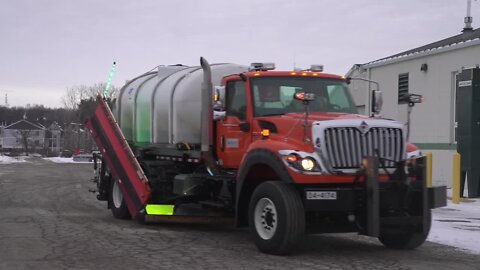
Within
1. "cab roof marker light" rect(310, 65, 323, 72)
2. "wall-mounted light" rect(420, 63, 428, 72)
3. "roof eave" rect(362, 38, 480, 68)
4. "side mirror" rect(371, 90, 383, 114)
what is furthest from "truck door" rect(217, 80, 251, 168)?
"wall-mounted light" rect(420, 63, 428, 72)

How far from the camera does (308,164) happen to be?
7637 mm

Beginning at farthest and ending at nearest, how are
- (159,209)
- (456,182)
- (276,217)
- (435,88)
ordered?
(435,88) → (456,182) → (159,209) → (276,217)

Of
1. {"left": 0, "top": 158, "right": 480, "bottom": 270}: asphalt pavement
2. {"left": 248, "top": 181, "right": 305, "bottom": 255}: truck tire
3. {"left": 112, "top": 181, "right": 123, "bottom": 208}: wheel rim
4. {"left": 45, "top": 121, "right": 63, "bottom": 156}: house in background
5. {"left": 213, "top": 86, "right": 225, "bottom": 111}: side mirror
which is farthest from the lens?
{"left": 45, "top": 121, "right": 63, "bottom": 156}: house in background

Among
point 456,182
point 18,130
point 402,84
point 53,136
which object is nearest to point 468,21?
point 402,84

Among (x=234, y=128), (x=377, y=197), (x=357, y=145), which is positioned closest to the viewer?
(x=377, y=197)

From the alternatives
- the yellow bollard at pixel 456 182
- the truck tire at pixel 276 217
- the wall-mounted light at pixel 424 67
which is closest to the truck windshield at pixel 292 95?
the truck tire at pixel 276 217

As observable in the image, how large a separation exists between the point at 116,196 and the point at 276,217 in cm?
554

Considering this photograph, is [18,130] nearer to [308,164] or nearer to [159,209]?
[159,209]

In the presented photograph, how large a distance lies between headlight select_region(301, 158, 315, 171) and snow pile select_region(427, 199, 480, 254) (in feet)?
9.84

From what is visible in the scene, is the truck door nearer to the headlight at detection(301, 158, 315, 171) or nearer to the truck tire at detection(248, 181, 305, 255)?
the truck tire at detection(248, 181, 305, 255)

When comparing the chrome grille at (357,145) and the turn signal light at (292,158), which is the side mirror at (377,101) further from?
the turn signal light at (292,158)

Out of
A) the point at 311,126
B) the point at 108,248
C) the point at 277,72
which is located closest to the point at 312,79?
the point at 277,72

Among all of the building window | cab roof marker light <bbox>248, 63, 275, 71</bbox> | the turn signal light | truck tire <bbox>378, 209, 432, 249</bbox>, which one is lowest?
truck tire <bbox>378, 209, 432, 249</bbox>

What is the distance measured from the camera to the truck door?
9158 millimetres
